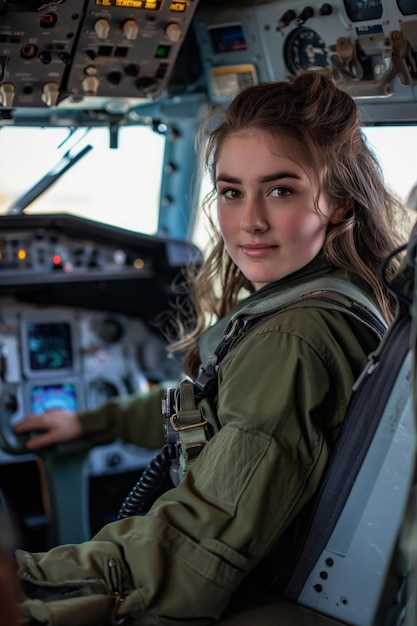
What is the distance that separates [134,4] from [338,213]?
1.32 meters

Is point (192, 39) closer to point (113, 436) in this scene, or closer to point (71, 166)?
point (71, 166)

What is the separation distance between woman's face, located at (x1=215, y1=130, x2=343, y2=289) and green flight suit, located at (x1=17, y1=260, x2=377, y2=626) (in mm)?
235

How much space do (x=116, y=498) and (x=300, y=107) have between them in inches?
96.9

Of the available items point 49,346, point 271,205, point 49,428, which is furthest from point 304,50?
point 49,346

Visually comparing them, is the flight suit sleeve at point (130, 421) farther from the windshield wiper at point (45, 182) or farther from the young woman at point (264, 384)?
the windshield wiper at point (45, 182)

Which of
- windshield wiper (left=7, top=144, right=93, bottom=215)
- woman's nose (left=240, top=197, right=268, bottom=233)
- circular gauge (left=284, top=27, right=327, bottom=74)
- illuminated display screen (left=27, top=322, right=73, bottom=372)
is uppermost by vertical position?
circular gauge (left=284, top=27, right=327, bottom=74)

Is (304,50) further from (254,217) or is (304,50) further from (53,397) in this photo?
(53,397)

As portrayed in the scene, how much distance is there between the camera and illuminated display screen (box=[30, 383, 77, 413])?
161 inches

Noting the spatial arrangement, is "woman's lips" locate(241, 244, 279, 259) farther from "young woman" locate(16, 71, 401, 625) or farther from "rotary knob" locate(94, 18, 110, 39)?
"rotary knob" locate(94, 18, 110, 39)

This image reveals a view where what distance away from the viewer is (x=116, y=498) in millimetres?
4156

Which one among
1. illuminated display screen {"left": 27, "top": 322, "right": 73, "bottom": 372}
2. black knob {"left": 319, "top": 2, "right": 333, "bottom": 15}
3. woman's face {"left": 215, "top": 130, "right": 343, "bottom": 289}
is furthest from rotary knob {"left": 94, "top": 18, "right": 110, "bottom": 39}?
illuminated display screen {"left": 27, "top": 322, "right": 73, "bottom": 372}

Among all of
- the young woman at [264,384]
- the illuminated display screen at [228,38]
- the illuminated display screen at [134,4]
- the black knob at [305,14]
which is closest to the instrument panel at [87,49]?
the illuminated display screen at [134,4]

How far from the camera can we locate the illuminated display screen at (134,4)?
10.1 feet

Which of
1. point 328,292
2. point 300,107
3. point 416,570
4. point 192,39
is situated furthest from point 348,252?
point 192,39
